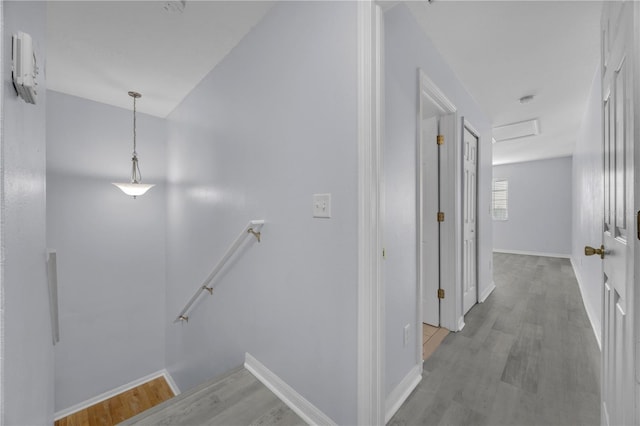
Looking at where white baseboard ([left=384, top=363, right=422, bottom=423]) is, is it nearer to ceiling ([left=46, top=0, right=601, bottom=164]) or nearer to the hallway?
the hallway

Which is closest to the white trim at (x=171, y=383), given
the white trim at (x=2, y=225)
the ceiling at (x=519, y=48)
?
the white trim at (x=2, y=225)

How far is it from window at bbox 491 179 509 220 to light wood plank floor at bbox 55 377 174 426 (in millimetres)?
8431

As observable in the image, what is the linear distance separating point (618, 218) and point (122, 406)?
4794mm

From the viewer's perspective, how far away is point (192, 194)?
2.92m

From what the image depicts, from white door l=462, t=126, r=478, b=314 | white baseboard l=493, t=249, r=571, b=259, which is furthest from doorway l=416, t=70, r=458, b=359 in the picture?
white baseboard l=493, t=249, r=571, b=259

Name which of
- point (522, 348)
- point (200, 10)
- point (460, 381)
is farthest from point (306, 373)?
point (200, 10)

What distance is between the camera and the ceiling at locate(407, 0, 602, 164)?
174cm

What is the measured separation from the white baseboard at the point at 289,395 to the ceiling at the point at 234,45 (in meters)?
2.48

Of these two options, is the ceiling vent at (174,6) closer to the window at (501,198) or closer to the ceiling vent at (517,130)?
the ceiling vent at (517,130)

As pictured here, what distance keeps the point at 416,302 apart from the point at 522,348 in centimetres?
122

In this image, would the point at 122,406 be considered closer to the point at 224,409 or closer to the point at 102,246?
the point at 102,246

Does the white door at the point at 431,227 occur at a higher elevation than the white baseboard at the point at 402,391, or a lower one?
higher

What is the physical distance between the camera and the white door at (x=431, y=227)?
2.63 m

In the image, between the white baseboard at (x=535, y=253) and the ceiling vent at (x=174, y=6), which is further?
the white baseboard at (x=535, y=253)
